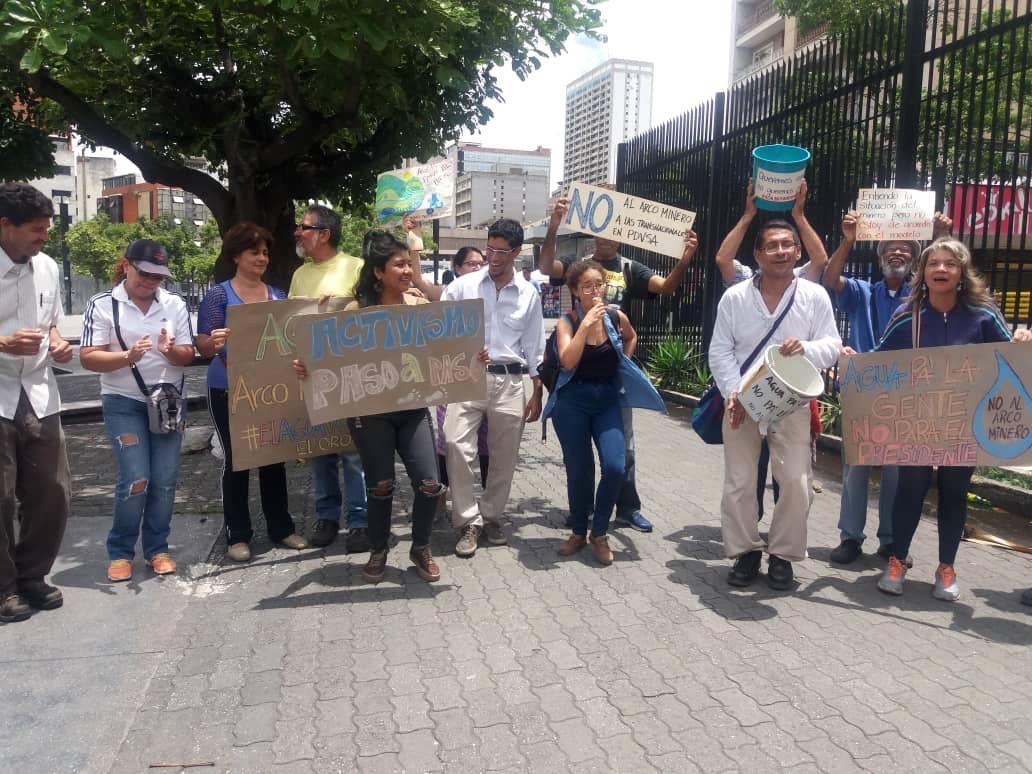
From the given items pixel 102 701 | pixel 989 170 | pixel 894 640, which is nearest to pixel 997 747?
pixel 894 640

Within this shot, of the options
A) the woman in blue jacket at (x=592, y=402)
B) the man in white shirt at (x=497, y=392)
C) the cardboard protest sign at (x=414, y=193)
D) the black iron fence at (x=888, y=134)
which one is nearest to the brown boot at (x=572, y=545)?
the woman in blue jacket at (x=592, y=402)

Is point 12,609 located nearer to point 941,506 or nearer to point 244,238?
point 244,238

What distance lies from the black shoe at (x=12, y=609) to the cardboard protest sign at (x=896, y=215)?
4.97 m

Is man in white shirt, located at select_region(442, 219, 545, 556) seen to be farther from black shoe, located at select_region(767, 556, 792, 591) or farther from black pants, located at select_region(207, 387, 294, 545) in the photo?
black shoe, located at select_region(767, 556, 792, 591)

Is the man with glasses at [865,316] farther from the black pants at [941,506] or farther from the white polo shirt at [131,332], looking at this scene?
the white polo shirt at [131,332]

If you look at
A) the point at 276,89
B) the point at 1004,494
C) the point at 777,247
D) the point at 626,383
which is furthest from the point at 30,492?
the point at 1004,494

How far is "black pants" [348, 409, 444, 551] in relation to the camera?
15.1ft

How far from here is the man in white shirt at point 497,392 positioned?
17.1ft

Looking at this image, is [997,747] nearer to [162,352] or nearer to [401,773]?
[401,773]

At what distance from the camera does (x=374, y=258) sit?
186 inches

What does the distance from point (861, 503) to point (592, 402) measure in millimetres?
1635

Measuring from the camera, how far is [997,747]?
307cm

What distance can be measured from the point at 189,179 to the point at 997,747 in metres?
7.84

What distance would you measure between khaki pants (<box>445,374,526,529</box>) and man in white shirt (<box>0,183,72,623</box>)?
6.69 feet
